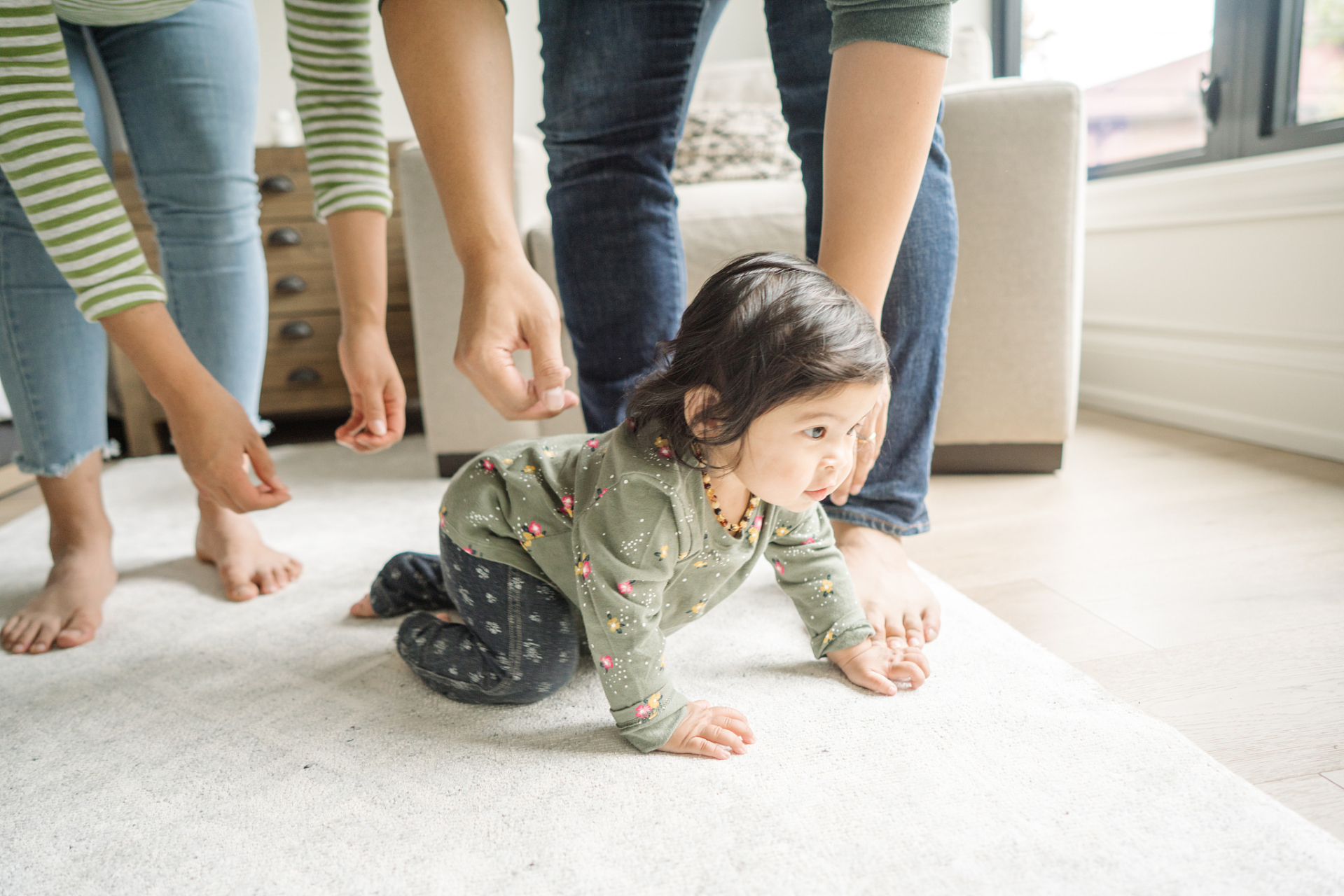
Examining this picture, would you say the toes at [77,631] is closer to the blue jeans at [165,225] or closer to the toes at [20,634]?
the toes at [20,634]

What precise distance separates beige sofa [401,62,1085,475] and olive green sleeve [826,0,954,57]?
2.05ft

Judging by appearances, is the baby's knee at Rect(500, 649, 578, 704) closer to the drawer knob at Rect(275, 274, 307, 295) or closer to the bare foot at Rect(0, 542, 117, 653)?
the bare foot at Rect(0, 542, 117, 653)

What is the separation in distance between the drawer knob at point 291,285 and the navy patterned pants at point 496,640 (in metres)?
1.36

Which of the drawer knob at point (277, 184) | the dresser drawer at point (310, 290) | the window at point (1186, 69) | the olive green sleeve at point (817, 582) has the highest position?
the window at point (1186, 69)

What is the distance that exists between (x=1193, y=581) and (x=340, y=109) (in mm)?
1019

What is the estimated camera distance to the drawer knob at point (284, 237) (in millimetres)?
1827

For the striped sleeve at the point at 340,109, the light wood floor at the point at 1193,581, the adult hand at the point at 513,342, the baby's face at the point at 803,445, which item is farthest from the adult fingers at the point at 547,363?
the light wood floor at the point at 1193,581

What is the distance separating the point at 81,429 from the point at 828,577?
877 mm

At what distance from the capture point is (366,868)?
1.68 ft

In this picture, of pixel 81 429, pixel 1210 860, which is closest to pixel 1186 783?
pixel 1210 860

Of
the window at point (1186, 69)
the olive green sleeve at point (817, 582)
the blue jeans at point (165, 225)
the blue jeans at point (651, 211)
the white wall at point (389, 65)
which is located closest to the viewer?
the olive green sleeve at point (817, 582)

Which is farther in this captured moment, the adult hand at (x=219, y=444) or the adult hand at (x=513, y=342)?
the adult hand at (x=219, y=444)

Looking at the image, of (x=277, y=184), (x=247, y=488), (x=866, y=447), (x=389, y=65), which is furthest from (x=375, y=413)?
(x=389, y=65)

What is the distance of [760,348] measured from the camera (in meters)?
0.56
